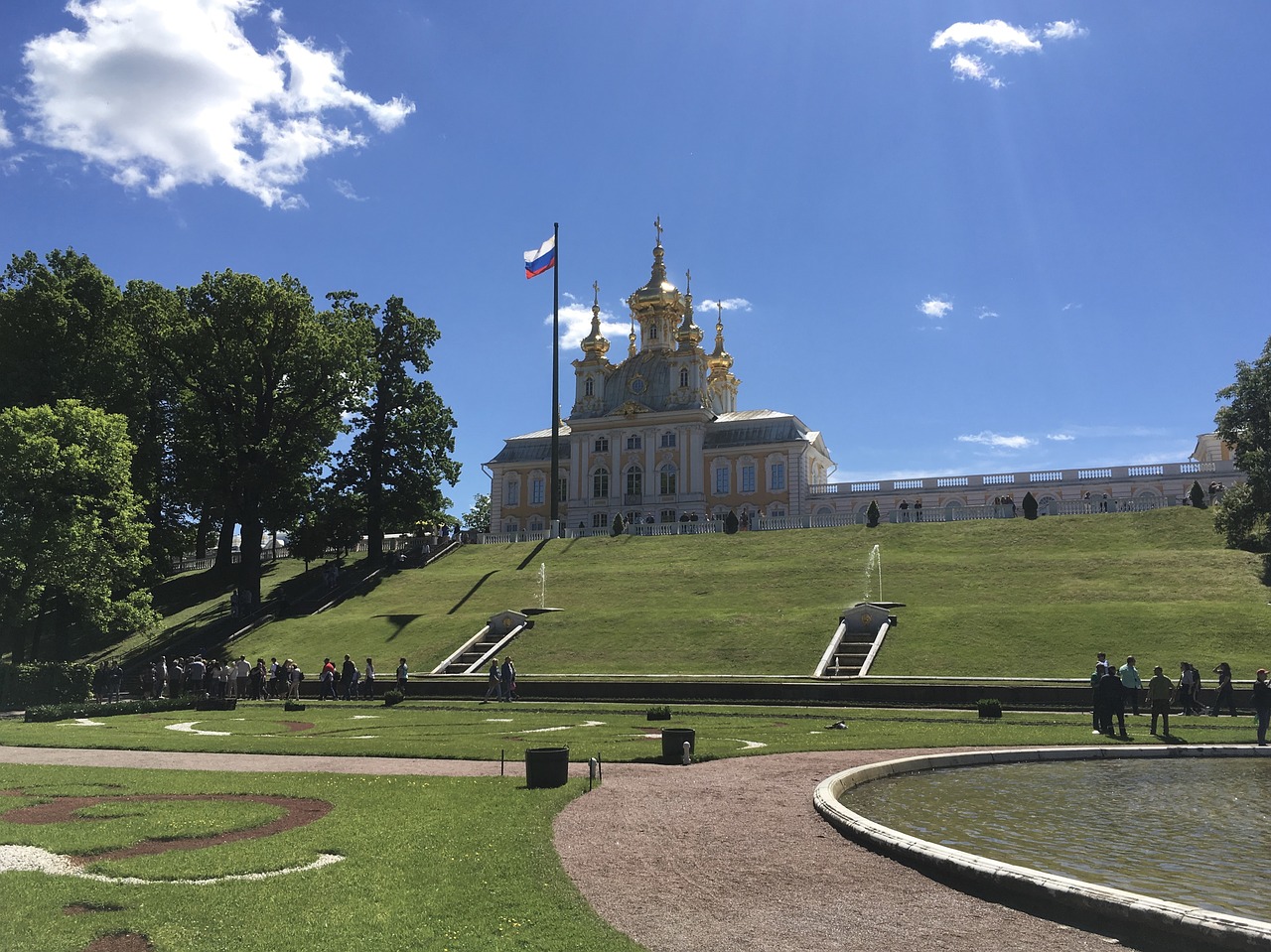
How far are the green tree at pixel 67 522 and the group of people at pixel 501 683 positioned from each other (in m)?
16.4

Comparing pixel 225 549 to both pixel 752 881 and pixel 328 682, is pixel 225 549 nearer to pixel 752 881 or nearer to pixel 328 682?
pixel 328 682

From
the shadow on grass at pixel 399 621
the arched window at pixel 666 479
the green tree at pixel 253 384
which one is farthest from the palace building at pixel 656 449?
the shadow on grass at pixel 399 621

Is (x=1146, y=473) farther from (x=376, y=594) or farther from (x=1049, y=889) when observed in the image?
(x=1049, y=889)

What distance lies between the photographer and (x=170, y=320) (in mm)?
50469

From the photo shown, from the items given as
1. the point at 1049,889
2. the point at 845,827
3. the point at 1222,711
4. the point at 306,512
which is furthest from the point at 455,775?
the point at 306,512

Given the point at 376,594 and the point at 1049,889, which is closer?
the point at 1049,889

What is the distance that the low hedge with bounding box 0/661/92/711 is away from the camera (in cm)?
3072

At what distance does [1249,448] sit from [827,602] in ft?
63.0

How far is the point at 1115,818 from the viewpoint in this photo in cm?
1145

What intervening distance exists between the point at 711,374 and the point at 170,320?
5707 cm

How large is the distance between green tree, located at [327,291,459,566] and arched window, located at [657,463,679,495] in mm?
26380

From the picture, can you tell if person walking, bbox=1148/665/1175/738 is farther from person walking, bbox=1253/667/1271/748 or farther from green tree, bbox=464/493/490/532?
green tree, bbox=464/493/490/532

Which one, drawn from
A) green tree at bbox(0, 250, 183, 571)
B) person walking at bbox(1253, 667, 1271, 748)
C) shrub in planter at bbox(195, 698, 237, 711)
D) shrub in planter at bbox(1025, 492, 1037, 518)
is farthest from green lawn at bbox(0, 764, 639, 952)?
shrub in planter at bbox(1025, 492, 1037, 518)

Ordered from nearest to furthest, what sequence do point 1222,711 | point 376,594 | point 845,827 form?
point 845,827 < point 1222,711 < point 376,594
